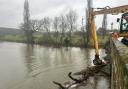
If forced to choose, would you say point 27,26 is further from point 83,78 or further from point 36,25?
point 83,78

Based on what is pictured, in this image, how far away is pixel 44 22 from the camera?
3147 inches

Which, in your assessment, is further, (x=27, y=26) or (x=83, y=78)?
(x=27, y=26)

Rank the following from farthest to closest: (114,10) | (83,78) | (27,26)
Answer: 1. (27,26)
2. (114,10)
3. (83,78)

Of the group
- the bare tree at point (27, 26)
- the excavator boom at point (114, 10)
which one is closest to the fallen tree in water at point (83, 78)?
the excavator boom at point (114, 10)

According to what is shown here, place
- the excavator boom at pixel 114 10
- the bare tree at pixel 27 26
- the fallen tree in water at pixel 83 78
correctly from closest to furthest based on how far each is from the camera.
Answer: the fallen tree in water at pixel 83 78, the excavator boom at pixel 114 10, the bare tree at pixel 27 26

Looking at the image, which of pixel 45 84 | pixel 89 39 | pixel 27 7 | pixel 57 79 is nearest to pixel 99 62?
pixel 57 79

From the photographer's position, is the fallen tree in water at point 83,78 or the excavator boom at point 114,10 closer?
the fallen tree in water at point 83,78

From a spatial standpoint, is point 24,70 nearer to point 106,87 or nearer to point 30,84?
point 30,84

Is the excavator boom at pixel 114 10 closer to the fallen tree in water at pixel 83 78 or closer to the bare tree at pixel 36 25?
the fallen tree in water at pixel 83 78

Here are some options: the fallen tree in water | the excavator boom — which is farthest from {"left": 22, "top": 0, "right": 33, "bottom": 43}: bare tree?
the fallen tree in water

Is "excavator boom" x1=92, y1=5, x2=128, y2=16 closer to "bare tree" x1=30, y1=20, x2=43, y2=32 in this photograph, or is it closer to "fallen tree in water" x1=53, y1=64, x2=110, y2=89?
"fallen tree in water" x1=53, y1=64, x2=110, y2=89

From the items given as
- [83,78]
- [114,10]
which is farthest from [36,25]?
[83,78]

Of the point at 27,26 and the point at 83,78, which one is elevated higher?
the point at 27,26

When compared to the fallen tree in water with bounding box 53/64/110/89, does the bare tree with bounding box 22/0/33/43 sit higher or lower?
higher
